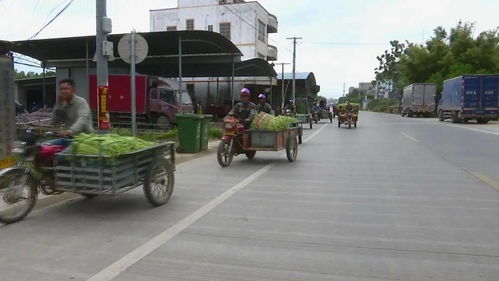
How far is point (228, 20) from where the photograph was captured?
51.7 m

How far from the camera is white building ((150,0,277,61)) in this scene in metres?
51.0

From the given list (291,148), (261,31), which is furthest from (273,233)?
(261,31)

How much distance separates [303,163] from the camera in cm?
1223

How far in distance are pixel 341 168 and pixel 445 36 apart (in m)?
59.2

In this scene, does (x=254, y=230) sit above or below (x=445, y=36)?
below

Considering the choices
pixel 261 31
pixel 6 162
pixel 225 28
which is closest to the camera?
pixel 6 162

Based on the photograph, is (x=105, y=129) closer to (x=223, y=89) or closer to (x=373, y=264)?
(x=373, y=264)

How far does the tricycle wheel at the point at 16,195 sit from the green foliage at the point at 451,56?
56367mm

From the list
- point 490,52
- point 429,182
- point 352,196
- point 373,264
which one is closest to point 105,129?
point 352,196

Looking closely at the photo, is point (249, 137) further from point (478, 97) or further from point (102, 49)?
point (478, 97)

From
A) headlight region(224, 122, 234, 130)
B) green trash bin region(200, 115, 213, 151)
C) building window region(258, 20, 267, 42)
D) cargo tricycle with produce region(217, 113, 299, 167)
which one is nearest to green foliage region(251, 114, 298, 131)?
cargo tricycle with produce region(217, 113, 299, 167)

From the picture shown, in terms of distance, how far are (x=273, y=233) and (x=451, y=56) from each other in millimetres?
60722

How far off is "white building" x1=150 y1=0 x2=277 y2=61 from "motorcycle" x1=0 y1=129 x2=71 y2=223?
4468 cm

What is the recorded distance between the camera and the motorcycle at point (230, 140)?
1130 cm
